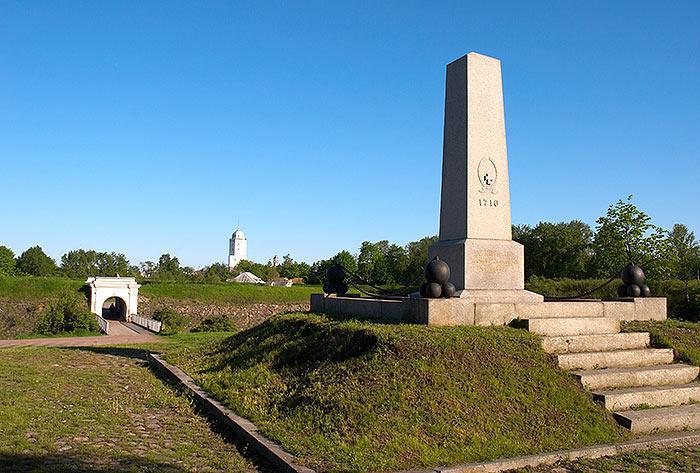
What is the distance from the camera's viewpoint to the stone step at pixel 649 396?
748 cm

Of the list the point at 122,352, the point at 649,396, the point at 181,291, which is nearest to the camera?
the point at 649,396

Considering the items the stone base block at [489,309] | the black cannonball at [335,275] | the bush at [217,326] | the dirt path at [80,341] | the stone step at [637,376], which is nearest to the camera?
the stone step at [637,376]

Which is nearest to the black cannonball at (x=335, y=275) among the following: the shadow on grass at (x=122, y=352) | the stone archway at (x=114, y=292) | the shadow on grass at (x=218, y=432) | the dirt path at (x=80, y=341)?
the shadow on grass at (x=218, y=432)

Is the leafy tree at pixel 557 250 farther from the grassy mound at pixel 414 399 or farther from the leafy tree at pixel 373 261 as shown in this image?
the grassy mound at pixel 414 399

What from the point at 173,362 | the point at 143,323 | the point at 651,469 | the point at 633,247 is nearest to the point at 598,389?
the point at 651,469

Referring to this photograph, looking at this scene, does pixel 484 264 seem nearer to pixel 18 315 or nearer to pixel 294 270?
pixel 18 315

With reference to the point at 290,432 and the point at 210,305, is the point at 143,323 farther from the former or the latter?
the point at 290,432

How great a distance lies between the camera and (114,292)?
46.8 metres

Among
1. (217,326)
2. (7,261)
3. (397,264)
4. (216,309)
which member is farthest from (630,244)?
(7,261)

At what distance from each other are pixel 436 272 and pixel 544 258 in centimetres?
5450

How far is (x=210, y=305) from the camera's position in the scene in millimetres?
55125

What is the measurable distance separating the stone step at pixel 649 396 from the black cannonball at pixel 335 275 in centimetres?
727

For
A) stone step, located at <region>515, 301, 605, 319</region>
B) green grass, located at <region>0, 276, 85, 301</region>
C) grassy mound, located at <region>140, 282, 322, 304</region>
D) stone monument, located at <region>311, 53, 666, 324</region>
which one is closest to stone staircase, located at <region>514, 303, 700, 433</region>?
stone step, located at <region>515, 301, 605, 319</region>

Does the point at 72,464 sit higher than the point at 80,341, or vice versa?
the point at 72,464
